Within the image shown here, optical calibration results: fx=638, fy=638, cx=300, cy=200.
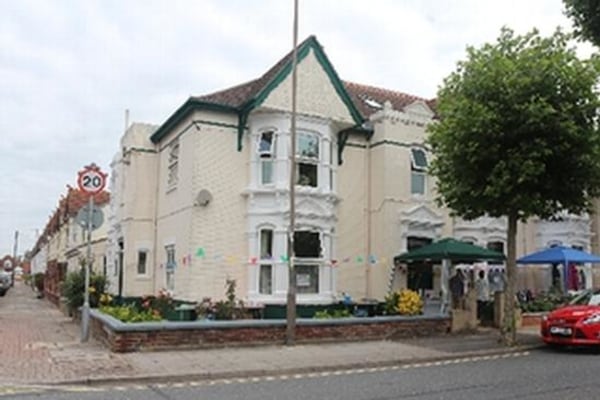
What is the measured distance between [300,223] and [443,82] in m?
6.06

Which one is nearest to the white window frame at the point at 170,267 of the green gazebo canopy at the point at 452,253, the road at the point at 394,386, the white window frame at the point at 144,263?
the white window frame at the point at 144,263

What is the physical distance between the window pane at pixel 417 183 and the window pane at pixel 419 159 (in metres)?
0.24

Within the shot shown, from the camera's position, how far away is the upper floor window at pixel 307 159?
1938cm

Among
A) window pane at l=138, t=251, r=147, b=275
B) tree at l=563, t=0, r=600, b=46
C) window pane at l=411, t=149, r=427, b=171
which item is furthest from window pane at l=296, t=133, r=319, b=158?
tree at l=563, t=0, r=600, b=46

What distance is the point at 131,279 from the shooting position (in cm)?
2175

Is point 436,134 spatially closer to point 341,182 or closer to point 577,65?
→ point 577,65

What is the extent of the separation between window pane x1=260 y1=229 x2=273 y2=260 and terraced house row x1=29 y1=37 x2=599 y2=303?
33mm

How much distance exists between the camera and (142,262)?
21969 millimetres

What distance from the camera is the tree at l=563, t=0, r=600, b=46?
7.68 meters

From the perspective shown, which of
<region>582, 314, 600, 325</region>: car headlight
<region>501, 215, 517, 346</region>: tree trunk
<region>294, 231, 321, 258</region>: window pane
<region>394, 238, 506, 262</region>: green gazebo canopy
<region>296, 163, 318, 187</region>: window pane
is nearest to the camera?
<region>582, 314, 600, 325</region>: car headlight

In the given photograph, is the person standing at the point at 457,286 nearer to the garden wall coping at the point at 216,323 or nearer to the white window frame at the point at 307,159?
the garden wall coping at the point at 216,323

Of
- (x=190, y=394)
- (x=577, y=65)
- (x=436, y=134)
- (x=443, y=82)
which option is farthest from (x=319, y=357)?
(x=577, y=65)

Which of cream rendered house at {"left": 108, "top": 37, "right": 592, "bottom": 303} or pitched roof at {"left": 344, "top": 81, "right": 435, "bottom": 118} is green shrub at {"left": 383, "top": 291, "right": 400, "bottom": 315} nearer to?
cream rendered house at {"left": 108, "top": 37, "right": 592, "bottom": 303}

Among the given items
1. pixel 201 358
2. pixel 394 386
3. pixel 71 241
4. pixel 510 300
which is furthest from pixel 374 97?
pixel 71 241
